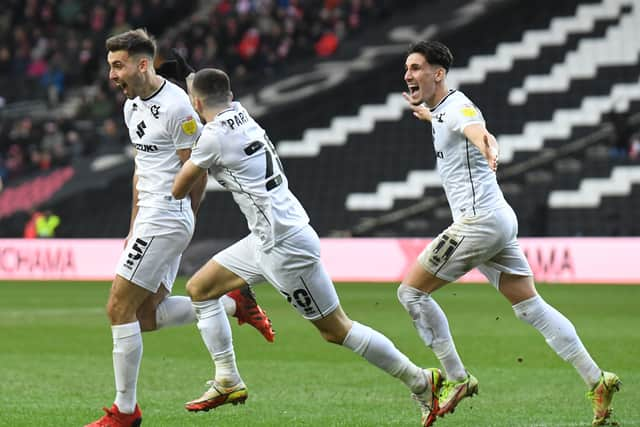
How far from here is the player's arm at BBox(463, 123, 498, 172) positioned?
734cm

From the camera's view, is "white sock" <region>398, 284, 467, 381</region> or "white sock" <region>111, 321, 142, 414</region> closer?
"white sock" <region>111, 321, 142, 414</region>

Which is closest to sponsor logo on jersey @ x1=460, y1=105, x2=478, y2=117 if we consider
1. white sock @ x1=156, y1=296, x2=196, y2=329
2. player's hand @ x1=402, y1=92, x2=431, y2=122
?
player's hand @ x1=402, y1=92, x2=431, y2=122

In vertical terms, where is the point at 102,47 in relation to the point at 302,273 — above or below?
below

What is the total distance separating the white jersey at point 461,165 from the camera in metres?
7.93

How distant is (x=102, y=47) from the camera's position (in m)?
33.7

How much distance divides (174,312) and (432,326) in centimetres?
174

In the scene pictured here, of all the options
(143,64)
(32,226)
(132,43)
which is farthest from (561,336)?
(32,226)

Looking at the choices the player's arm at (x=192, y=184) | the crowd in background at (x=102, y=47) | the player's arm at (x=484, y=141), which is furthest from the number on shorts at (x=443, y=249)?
the crowd in background at (x=102, y=47)

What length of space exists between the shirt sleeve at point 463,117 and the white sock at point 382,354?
4.53ft

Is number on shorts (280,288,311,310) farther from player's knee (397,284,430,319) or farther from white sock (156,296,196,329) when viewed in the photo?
white sock (156,296,196,329)

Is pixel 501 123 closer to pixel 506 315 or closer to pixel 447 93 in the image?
pixel 506 315

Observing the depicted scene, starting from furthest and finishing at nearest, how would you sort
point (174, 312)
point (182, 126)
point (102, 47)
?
point (102, 47) < point (174, 312) < point (182, 126)

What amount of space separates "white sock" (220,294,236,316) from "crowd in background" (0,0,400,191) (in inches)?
858

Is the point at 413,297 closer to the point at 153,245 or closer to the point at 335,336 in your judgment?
the point at 335,336
